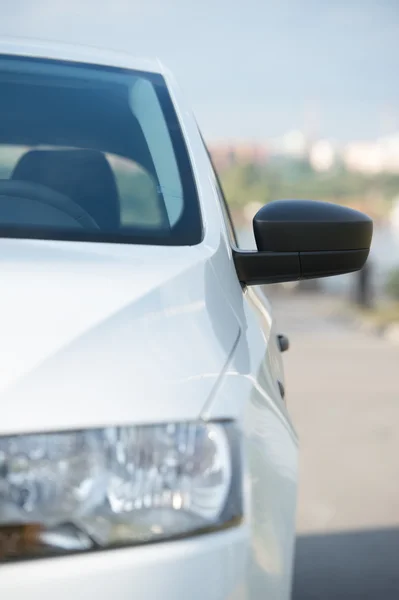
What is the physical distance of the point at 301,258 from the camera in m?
2.14

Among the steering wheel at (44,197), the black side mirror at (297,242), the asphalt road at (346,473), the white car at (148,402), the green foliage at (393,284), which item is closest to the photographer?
the white car at (148,402)

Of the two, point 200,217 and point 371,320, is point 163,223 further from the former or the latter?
point 371,320

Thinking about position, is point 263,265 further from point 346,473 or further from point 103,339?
point 346,473

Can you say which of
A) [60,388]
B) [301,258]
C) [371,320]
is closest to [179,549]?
[60,388]

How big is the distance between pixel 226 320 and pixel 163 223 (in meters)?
0.43

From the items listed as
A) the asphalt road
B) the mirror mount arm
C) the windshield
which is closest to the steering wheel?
the windshield

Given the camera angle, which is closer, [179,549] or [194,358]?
[179,549]

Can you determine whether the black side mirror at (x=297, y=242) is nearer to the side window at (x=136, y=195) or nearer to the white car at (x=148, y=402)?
the white car at (x=148, y=402)

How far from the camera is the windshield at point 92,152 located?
2207 millimetres

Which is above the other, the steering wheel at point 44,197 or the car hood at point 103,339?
the car hood at point 103,339

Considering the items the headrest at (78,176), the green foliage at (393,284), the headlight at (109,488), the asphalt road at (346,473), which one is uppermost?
the headrest at (78,176)

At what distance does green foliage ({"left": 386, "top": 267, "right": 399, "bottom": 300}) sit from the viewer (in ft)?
79.8

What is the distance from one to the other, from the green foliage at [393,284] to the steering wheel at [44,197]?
861 inches

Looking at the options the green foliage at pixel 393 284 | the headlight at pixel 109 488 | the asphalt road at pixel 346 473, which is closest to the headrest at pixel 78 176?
the headlight at pixel 109 488
